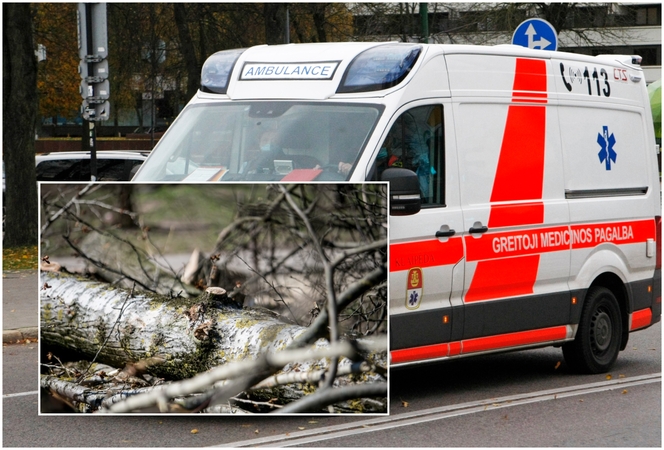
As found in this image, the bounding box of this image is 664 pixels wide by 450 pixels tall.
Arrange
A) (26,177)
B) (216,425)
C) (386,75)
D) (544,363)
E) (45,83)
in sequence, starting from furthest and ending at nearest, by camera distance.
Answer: (45,83), (26,177), (544,363), (386,75), (216,425)

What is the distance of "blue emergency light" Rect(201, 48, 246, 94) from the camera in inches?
303

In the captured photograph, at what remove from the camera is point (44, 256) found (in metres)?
6.30

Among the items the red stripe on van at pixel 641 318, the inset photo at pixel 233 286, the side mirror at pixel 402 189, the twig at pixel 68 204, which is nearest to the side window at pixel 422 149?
the side mirror at pixel 402 189

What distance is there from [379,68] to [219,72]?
53.5 inches

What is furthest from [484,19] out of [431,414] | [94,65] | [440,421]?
[440,421]

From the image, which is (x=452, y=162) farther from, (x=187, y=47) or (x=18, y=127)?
(x=187, y=47)

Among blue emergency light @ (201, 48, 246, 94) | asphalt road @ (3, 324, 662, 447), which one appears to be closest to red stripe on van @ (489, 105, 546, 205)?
asphalt road @ (3, 324, 662, 447)

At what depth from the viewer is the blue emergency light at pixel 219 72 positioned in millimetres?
7688

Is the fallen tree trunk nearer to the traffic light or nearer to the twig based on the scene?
the twig

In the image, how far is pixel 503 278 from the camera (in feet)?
25.1

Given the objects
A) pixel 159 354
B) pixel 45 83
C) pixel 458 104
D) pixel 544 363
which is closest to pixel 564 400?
pixel 544 363

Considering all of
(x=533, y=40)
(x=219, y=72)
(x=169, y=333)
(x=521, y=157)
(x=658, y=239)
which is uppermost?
(x=533, y=40)

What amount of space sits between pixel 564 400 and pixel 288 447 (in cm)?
255

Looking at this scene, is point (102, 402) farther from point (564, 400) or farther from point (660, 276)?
point (660, 276)
